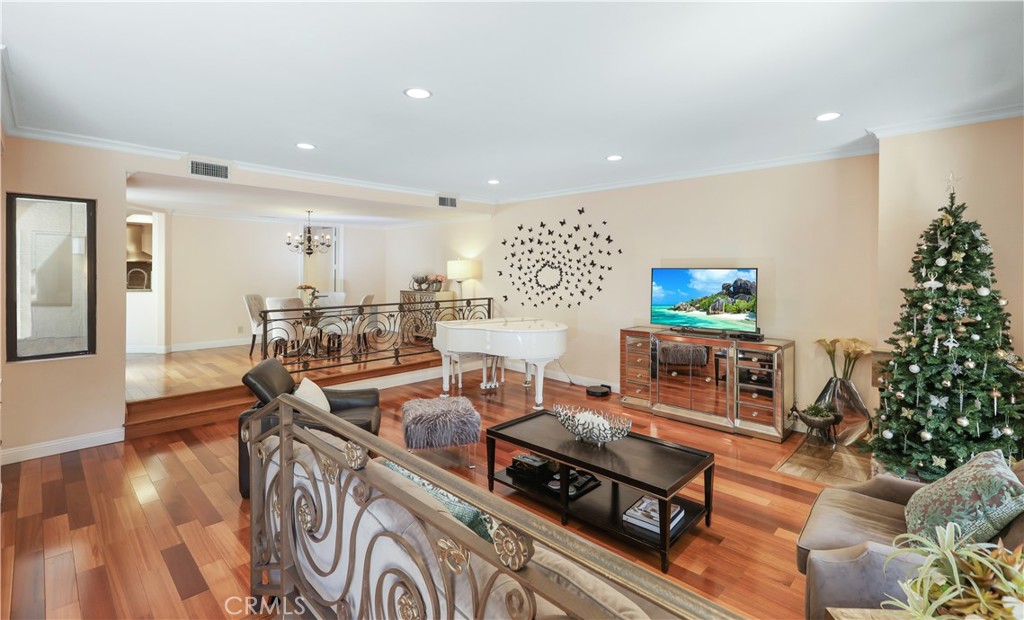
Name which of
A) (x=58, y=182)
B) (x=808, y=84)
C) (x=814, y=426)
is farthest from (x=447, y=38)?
(x=814, y=426)

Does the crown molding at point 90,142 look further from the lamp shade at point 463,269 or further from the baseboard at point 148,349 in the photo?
the baseboard at point 148,349

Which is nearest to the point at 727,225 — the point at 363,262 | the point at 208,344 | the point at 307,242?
the point at 307,242

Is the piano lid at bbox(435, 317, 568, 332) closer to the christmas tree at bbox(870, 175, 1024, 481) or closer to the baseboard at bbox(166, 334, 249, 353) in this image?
the christmas tree at bbox(870, 175, 1024, 481)

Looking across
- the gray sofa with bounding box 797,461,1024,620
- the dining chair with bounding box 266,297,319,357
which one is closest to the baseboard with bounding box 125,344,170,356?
the dining chair with bounding box 266,297,319,357

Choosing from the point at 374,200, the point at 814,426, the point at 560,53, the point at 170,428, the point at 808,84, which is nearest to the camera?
the point at 560,53

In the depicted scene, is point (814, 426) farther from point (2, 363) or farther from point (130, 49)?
point (2, 363)

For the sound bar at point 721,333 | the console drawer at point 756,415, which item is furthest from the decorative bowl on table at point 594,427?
the sound bar at point 721,333

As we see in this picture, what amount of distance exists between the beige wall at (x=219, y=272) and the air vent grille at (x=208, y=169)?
3.50 metres

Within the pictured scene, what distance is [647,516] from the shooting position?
263 centimetres

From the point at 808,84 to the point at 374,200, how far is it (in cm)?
470

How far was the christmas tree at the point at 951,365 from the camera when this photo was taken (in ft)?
9.33

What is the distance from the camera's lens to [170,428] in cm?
446

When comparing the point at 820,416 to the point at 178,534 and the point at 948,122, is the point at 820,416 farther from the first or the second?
the point at 178,534

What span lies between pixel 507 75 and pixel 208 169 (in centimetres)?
341
